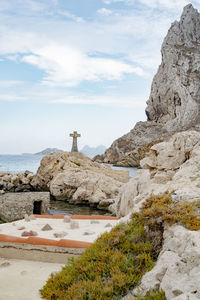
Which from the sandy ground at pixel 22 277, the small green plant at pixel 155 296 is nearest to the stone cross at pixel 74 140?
the sandy ground at pixel 22 277

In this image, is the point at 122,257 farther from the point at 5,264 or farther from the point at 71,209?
the point at 71,209

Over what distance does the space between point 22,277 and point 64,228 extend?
3.04m

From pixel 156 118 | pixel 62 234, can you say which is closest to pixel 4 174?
pixel 62 234

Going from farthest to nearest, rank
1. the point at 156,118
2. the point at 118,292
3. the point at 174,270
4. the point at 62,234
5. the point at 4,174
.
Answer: the point at 156,118
the point at 4,174
the point at 62,234
the point at 118,292
the point at 174,270

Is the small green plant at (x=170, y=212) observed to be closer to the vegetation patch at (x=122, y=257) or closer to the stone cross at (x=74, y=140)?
the vegetation patch at (x=122, y=257)

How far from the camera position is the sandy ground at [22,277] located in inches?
224

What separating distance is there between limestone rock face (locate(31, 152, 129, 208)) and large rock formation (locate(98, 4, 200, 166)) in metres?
65.7

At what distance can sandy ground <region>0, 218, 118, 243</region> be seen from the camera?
8539mm

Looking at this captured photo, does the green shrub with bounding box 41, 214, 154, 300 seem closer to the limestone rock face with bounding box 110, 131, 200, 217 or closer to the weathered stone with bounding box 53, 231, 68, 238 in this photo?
the weathered stone with bounding box 53, 231, 68, 238

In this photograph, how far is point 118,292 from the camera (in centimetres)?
444

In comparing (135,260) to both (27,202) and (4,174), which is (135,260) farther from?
(4,174)

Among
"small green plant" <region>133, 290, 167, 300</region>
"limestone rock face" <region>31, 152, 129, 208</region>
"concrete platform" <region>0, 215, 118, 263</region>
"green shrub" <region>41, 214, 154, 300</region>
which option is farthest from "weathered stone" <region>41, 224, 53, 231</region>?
"limestone rock face" <region>31, 152, 129, 208</region>

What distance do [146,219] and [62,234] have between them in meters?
3.60

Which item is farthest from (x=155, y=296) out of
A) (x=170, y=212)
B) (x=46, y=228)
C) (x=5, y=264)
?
(x=46, y=228)
